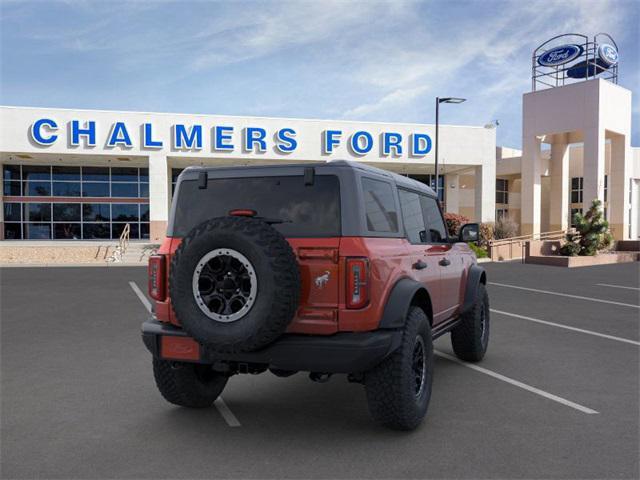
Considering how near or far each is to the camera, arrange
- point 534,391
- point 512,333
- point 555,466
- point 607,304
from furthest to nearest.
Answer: point 607,304 → point 512,333 → point 534,391 → point 555,466

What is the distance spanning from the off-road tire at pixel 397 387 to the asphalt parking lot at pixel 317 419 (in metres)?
0.17

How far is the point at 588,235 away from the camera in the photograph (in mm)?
24500

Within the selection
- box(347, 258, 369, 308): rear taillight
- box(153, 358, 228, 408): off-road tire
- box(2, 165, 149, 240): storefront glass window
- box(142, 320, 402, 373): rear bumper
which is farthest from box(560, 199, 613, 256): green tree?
box(2, 165, 149, 240): storefront glass window

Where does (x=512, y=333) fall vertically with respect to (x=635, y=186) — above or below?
below

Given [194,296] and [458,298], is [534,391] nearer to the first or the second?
[458,298]

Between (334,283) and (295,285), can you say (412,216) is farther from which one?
(295,285)

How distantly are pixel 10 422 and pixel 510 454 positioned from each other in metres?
3.91

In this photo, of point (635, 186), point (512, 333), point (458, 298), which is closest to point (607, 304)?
point (512, 333)

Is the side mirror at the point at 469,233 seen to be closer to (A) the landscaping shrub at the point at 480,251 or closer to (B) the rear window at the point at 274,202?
(B) the rear window at the point at 274,202

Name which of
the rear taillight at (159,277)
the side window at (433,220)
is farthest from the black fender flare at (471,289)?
the rear taillight at (159,277)

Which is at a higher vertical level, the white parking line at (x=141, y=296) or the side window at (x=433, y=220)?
the side window at (x=433, y=220)

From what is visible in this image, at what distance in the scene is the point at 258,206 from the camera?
4312mm

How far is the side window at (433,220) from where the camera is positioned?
5.59 metres

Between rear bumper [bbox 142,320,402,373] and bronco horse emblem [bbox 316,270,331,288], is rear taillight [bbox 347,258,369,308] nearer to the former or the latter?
bronco horse emblem [bbox 316,270,331,288]
